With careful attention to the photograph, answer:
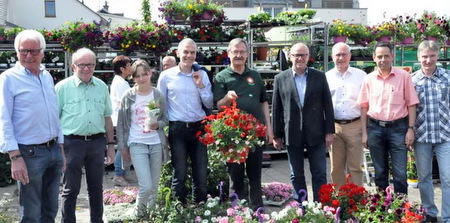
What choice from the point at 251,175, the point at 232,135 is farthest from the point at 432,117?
the point at 232,135

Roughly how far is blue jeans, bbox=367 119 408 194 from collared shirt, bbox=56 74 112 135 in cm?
265

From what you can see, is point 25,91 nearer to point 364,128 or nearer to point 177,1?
point 364,128

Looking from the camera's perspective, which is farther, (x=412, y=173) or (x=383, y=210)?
(x=412, y=173)

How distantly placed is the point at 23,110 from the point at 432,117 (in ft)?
12.1

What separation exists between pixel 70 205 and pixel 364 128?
9.75 ft

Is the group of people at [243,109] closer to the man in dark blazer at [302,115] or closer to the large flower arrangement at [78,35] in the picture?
the man in dark blazer at [302,115]

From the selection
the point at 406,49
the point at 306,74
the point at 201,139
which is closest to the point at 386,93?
the point at 306,74

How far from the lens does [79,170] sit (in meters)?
4.31

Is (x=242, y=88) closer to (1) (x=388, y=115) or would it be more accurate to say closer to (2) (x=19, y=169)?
(1) (x=388, y=115)

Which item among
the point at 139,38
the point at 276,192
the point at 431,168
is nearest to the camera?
the point at 431,168

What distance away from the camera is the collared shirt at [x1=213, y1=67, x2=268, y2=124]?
4.62 m

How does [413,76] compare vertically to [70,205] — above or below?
above

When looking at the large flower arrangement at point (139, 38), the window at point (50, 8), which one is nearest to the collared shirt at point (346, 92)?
the large flower arrangement at point (139, 38)

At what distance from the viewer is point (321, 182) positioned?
198 inches
